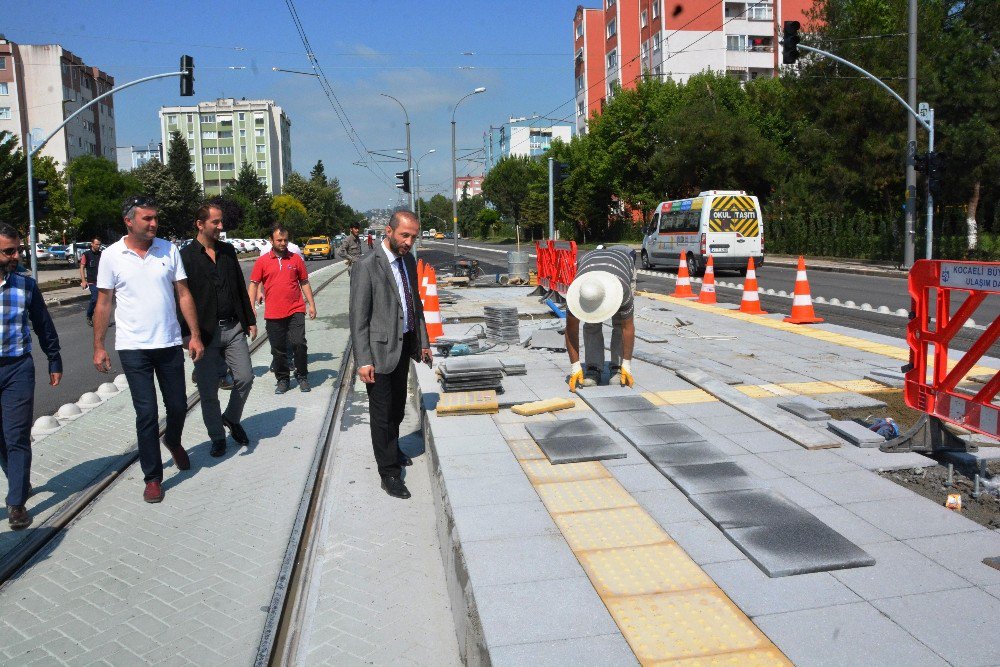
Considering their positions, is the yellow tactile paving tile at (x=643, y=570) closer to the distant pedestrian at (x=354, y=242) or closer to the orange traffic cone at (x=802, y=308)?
the orange traffic cone at (x=802, y=308)

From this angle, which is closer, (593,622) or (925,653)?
(925,653)

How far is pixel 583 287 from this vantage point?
7.45m

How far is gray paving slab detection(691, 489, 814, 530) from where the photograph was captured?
14.2ft

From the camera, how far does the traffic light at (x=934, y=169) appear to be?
2247 cm

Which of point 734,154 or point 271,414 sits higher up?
point 734,154

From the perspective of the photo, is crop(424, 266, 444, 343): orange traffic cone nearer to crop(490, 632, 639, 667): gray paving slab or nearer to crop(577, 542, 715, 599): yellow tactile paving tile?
crop(577, 542, 715, 599): yellow tactile paving tile

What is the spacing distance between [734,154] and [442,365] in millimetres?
41023

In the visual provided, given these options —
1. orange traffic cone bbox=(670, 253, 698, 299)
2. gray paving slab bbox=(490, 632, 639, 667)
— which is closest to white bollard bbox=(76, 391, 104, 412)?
gray paving slab bbox=(490, 632, 639, 667)

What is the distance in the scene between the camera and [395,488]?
222 inches

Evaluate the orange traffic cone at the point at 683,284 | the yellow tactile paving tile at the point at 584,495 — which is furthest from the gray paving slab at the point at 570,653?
the orange traffic cone at the point at 683,284

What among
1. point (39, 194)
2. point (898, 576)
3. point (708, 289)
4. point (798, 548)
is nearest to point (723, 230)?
point (708, 289)

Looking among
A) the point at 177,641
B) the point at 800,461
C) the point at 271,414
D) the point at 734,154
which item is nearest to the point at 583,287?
the point at 800,461

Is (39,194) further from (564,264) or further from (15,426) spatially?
(15,426)

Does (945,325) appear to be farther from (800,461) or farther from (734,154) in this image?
(734,154)
